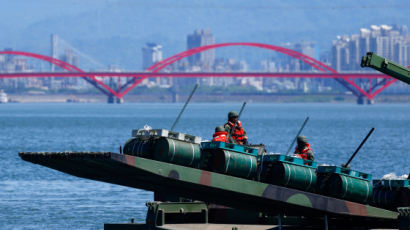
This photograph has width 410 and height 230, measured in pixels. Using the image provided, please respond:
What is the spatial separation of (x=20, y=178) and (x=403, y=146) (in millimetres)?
39648

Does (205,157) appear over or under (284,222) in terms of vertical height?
over

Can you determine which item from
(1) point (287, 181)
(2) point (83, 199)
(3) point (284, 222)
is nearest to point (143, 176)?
(1) point (287, 181)

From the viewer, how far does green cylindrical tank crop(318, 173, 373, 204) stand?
24.2 m

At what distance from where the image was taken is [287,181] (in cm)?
2367

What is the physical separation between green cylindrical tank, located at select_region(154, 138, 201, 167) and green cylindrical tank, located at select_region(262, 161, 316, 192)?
1.96m

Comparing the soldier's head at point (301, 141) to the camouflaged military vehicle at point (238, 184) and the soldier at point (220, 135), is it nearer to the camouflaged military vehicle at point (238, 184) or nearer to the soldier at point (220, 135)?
the camouflaged military vehicle at point (238, 184)

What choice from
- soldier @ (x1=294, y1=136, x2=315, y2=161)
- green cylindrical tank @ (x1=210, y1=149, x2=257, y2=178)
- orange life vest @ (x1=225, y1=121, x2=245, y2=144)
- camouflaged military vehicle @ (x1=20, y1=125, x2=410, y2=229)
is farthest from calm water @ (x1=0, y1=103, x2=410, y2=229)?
green cylindrical tank @ (x1=210, y1=149, x2=257, y2=178)

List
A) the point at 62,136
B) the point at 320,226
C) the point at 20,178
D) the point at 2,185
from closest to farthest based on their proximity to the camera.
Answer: the point at 320,226, the point at 2,185, the point at 20,178, the point at 62,136

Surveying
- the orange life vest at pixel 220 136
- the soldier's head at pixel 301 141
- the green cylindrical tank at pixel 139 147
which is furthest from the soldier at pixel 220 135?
the soldier's head at pixel 301 141

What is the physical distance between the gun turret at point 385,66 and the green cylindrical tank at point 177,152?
494 cm

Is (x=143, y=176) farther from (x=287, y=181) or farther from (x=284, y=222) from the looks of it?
(x=284, y=222)

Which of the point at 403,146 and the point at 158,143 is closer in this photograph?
the point at 158,143

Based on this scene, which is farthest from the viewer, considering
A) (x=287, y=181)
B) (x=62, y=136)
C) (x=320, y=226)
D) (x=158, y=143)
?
(x=62, y=136)

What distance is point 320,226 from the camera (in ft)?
83.1
